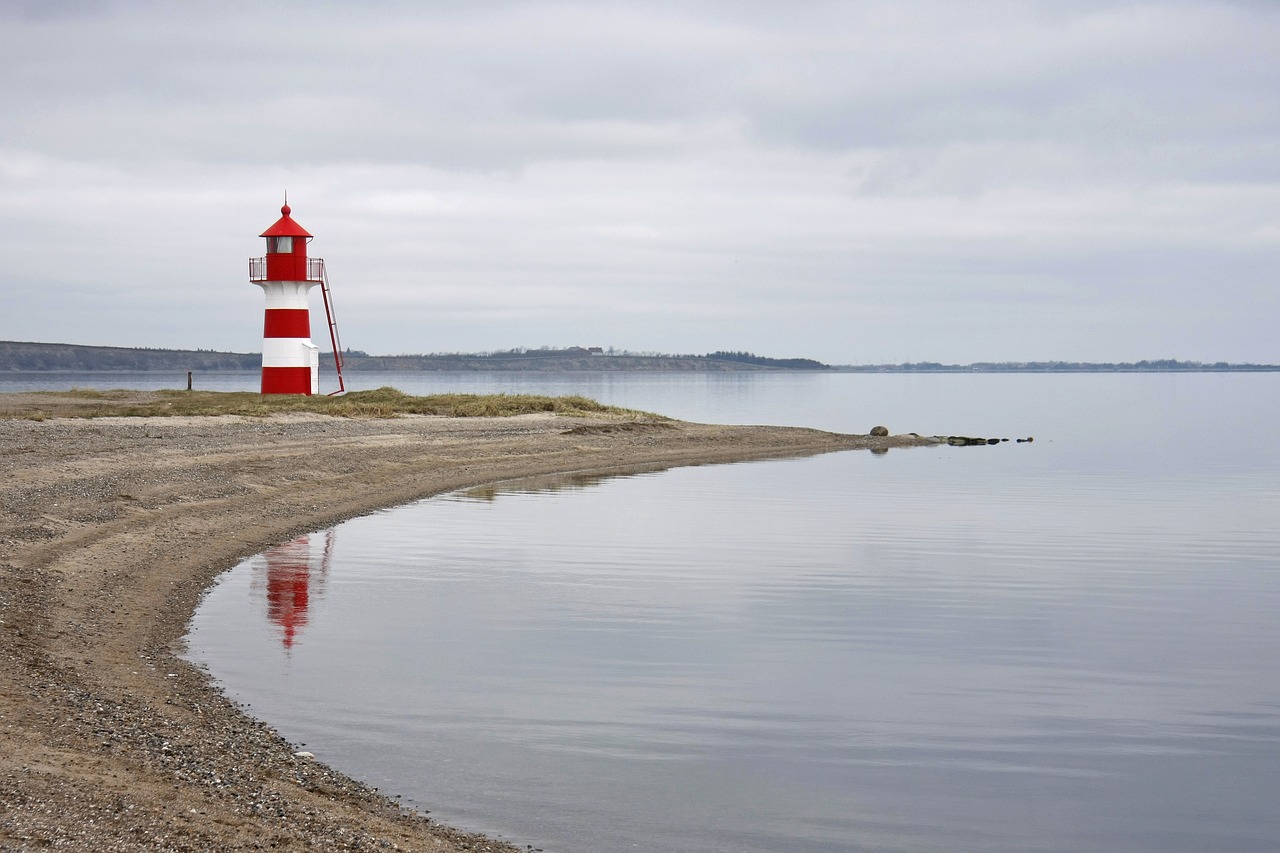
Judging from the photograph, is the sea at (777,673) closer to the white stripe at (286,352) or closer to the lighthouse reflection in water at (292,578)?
the lighthouse reflection in water at (292,578)

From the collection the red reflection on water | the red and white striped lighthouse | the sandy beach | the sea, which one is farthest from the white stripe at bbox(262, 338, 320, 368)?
the red reflection on water

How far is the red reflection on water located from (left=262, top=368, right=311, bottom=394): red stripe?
2458 centimetres

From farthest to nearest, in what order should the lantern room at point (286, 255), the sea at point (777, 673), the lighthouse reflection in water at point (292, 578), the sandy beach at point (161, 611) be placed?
the lantern room at point (286, 255)
the lighthouse reflection in water at point (292, 578)
the sea at point (777, 673)
the sandy beach at point (161, 611)

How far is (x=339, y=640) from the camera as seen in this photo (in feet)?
38.4

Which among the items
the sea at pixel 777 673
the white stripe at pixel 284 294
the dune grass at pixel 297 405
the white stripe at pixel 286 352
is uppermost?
the white stripe at pixel 284 294

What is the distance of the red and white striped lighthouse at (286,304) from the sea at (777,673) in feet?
69.7

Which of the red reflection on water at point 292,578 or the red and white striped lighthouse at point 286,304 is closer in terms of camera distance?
the red reflection on water at point 292,578

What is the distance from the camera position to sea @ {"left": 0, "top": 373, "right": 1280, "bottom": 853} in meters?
7.58

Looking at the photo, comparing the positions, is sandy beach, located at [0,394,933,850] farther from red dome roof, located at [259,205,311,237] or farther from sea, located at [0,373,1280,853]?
red dome roof, located at [259,205,311,237]

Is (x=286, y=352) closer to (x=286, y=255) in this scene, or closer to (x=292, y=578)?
(x=286, y=255)

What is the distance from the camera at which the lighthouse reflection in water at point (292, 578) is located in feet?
40.6

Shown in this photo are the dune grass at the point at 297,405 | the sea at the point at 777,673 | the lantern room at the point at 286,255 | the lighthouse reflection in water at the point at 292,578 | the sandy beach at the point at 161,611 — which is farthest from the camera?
the lantern room at the point at 286,255

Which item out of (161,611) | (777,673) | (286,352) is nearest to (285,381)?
(286,352)

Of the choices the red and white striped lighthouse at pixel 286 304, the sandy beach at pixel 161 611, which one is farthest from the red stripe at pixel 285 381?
the sandy beach at pixel 161 611
